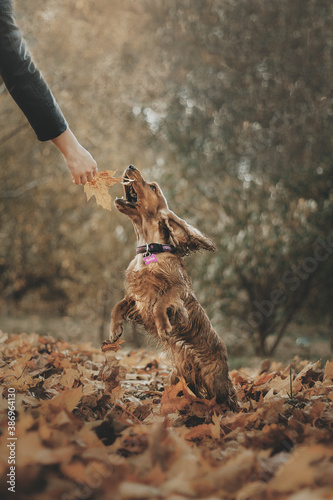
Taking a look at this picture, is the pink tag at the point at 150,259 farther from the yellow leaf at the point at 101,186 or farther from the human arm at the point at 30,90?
the human arm at the point at 30,90

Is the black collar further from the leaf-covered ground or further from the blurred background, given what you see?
the blurred background

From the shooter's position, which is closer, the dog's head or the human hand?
the human hand

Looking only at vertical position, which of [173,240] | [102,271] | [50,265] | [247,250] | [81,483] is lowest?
[81,483]

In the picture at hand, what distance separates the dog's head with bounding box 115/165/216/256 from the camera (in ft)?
8.34

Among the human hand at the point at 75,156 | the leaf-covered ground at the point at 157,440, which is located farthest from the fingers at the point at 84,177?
the leaf-covered ground at the point at 157,440

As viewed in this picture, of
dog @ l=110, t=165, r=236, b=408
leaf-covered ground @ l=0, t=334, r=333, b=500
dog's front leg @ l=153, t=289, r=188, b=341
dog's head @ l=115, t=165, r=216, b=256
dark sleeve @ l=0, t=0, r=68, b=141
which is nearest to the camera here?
leaf-covered ground @ l=0, t=334, r=333, b=500

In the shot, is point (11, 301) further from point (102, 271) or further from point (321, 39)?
point (321, 39)

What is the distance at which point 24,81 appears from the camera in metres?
2.06

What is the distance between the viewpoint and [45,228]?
454 inches

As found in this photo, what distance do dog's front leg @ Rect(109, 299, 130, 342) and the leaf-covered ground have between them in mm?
177

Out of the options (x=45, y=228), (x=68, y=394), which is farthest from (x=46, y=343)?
(x=45, y=228)

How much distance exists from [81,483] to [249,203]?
5638 mm

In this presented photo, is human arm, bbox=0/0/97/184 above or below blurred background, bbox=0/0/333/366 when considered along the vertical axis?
below

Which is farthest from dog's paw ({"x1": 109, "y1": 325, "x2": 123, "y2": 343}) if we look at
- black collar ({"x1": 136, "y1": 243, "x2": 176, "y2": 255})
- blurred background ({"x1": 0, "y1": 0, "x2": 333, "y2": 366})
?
blurred background ({"x1": 0, "y1": 0, "x2": 333, "y2": 366})
